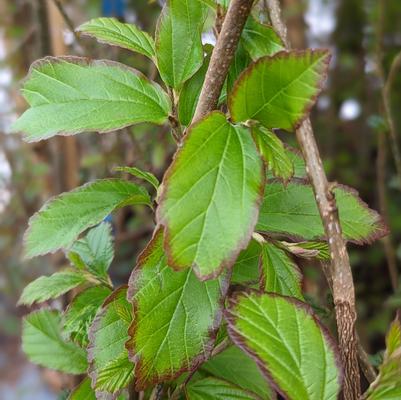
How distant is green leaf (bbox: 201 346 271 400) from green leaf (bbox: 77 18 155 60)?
0.27 m

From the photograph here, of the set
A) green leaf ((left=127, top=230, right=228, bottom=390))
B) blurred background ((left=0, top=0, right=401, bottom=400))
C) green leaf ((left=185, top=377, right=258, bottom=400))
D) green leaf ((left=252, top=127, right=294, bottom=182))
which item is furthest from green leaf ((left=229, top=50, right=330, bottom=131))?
blurred background ((left=0, top=0, right=401, bottom=400))

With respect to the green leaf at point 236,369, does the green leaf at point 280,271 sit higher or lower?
higher

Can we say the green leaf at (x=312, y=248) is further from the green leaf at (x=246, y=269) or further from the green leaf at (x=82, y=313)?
the green leaf at (x=82, y=313)

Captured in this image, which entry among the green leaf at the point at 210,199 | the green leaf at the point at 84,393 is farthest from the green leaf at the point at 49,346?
the green leaf at the point at 210,199

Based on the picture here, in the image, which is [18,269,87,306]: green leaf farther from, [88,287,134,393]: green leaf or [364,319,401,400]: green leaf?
[364,319,401,400]: green leaf

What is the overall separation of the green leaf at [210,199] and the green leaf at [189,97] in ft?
0.27

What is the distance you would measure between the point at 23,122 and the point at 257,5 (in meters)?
0.23

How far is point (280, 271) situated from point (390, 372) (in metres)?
0.12

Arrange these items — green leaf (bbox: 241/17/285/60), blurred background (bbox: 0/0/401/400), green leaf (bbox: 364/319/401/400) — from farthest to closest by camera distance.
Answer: blurred background (bbox: 0/0/401/400) → green leaf (bbox: 241/17/285/60) → green leaf (bbox: 364/319/401/400)

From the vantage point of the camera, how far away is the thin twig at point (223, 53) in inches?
16.0

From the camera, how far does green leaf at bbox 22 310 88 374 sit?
23.8 inches

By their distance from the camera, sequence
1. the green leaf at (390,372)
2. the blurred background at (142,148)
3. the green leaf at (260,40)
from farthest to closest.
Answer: the blurred background at (142,148) < the green leaf at (260,40) < the green leaf at (390,372)

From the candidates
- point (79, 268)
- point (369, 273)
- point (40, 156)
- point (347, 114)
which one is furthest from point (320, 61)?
point (347, 114)

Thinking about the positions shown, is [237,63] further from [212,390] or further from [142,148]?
[142,148]
